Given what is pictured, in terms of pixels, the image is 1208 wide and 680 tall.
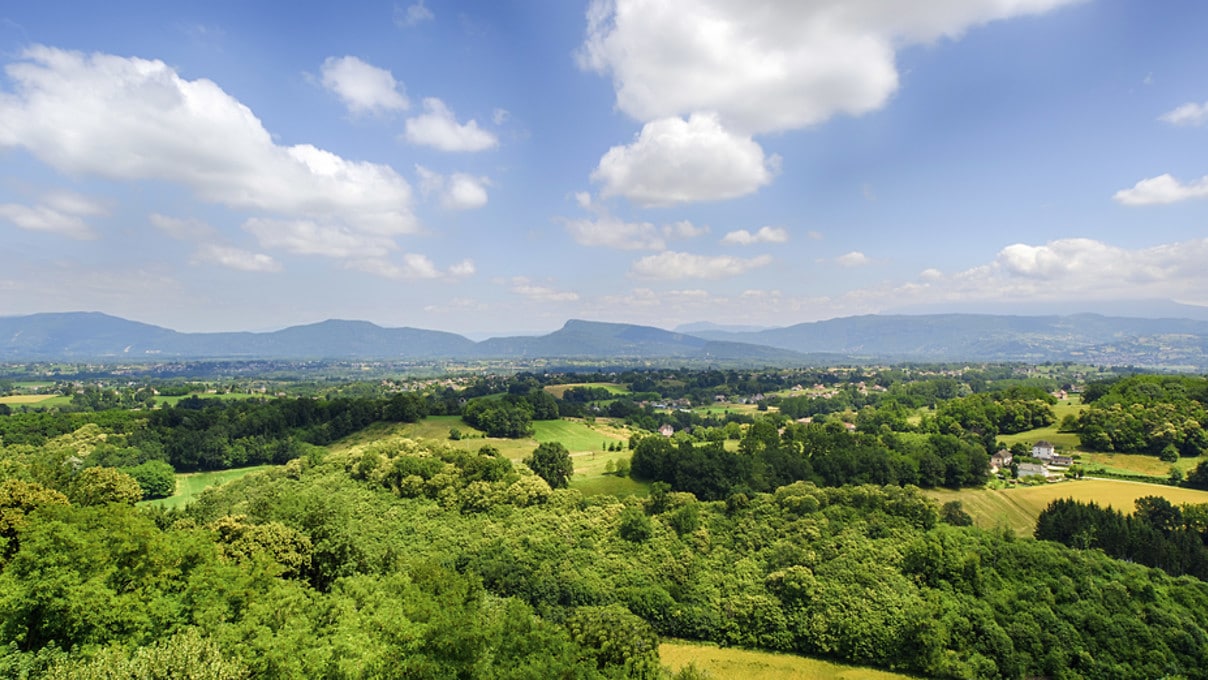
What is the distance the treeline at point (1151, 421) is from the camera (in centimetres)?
6212

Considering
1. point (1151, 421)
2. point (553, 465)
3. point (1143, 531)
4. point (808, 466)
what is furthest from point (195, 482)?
point (1151, 421)

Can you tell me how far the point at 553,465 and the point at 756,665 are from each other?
1269 inches

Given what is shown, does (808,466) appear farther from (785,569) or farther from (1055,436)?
(1055,436)

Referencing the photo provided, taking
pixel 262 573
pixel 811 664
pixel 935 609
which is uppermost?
pixel 262 573

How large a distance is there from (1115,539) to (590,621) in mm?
43684

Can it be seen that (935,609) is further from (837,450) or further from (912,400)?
(912,400)

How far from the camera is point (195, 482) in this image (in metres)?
62.6

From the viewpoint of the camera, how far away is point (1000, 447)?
71.9m

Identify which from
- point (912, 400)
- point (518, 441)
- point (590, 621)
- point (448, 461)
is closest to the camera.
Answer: point (590, 621)

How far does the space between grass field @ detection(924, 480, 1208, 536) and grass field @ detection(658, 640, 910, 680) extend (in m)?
27.6

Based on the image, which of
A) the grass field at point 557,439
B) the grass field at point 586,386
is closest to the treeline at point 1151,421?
the grass field at point 557,439

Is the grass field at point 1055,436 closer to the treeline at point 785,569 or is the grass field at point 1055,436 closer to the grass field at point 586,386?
the treeline at point 785,569

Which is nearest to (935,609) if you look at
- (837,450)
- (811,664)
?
Answer: (811,664)

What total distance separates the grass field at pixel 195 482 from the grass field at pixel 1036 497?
7664 cm
